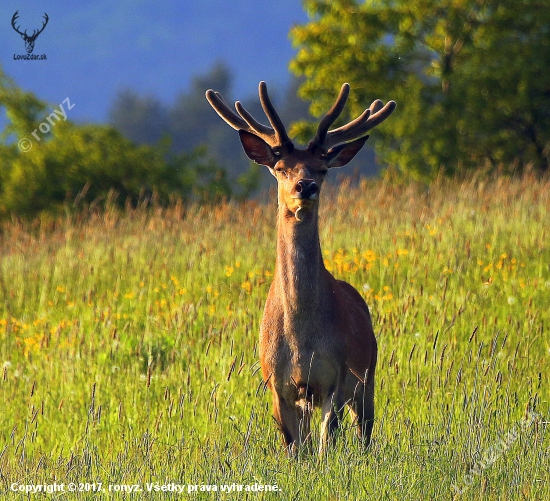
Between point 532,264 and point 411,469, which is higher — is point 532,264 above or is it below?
above

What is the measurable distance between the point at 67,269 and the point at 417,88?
14.4m

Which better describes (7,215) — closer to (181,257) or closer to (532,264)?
(181,257)

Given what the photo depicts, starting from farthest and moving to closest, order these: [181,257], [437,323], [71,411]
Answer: [181,257] → [437,323] → [71,411]

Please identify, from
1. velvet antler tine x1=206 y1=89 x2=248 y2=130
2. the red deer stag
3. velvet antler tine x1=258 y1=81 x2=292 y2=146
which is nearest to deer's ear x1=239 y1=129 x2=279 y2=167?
the red deer stag

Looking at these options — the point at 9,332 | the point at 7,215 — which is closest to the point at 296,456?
the point at 9,332

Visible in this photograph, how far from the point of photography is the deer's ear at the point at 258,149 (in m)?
6.11

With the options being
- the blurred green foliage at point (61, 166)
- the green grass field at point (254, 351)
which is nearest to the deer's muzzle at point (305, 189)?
the green grass field at point (254, 351)

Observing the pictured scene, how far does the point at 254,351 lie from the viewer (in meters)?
7.96

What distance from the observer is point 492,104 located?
25172mm

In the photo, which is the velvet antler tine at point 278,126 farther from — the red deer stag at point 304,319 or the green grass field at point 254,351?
the green grass field at point 254,351

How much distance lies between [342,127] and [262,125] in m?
0.56

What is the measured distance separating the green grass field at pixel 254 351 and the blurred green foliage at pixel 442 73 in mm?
9079

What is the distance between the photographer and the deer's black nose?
5.66 meters

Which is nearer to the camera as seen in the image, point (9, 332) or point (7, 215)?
point (9, 332)
